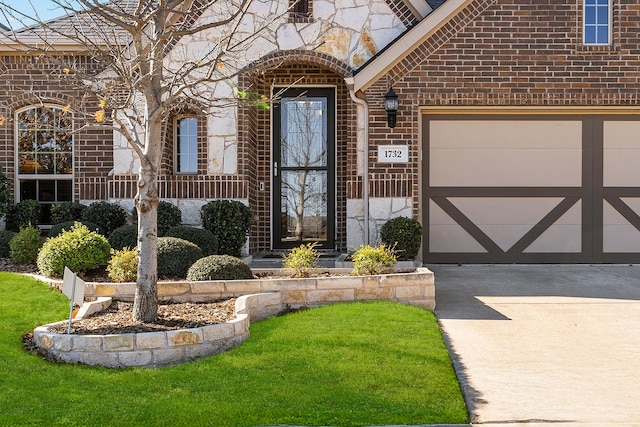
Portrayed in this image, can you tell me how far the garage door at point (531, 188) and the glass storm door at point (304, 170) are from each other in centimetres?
200

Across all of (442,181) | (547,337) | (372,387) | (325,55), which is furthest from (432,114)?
(372,387)

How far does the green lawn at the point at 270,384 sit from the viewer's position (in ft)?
14.3

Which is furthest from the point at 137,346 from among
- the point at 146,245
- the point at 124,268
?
the point at 124,268

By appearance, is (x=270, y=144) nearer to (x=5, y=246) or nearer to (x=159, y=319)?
(x=5, y=246)

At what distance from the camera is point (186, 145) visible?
11711mm

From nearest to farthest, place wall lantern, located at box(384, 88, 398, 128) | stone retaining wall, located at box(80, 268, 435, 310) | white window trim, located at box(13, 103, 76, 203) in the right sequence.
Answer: stone retaining wall, located at box(80, 268, 435, 310)
wall lantern, located at box(384, 88, 398, 128)
white window trim, located at box(13, 103, 76, 203)

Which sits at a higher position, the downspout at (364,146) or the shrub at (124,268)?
the downspout at (364,146)

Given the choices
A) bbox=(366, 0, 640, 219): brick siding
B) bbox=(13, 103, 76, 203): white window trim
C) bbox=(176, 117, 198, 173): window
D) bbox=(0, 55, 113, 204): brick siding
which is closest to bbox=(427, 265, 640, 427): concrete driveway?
bbox=(366, 0, 640, 219): brick siding

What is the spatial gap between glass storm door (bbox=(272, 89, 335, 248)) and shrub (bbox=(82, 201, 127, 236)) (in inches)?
114

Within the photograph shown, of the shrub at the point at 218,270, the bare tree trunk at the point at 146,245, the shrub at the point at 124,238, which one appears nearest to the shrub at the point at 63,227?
the shrub at the point at 124,238

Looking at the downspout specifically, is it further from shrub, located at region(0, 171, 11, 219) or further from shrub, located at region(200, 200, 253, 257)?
shrub, located at region(0, 171, 11, 219)

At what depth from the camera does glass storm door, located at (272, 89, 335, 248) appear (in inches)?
477

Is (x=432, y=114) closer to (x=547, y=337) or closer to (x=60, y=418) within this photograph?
(x=547, y=337)

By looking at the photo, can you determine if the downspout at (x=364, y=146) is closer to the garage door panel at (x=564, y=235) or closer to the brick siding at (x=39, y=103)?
the garage door panel at (x=564, y=235)
